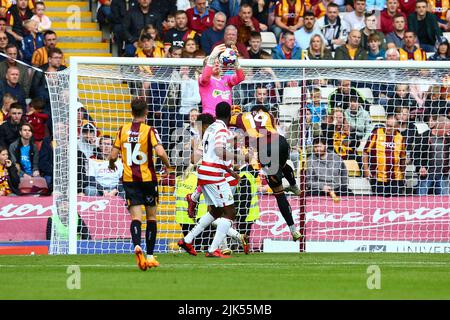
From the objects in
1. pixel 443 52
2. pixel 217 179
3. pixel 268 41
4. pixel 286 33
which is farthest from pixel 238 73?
pixel 443 52

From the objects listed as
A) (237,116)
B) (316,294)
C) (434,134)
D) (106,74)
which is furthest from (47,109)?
(316,294)

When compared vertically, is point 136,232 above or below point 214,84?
below

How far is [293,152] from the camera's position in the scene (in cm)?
1978

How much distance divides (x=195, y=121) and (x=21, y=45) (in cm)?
555

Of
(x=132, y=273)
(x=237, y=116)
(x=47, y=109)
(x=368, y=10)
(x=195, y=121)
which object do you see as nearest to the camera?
(x=132, y=273)

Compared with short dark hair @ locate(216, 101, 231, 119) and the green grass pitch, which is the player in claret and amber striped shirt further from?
short dark hair @ locate(216, 101, 231, 119)

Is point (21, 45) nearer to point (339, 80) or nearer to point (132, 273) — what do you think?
point (339, 80)

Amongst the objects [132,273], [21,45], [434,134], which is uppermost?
[21,45]

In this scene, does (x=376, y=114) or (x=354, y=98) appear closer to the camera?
(x=354, y=98)

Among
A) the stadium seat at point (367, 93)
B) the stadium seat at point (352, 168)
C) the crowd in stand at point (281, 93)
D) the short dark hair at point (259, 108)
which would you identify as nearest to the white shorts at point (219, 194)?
the short dark hair at point (259, 108)

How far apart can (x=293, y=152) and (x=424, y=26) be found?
23.7ft

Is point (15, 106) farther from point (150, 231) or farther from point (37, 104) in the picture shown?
point (150, 231)

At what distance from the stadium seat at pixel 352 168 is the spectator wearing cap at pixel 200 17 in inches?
232

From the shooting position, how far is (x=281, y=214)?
1880 centimetres
